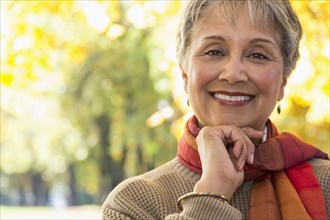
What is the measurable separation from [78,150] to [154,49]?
7.91m

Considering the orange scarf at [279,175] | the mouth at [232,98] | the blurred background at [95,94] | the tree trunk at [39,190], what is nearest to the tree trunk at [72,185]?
the blurred background at [95,94]

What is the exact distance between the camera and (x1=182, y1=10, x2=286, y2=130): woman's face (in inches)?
63.8

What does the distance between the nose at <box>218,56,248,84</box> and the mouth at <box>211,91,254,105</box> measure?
1.5 inches

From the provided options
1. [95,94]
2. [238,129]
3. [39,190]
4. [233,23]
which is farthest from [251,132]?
[39,190]

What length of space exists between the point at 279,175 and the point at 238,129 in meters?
0.19

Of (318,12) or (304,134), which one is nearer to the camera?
(318,12)

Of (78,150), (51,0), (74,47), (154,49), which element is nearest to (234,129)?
(51,0)

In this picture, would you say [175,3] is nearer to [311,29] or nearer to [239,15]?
[311,29]

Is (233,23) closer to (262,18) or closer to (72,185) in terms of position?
(262,18)

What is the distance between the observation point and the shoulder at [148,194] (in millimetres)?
1597

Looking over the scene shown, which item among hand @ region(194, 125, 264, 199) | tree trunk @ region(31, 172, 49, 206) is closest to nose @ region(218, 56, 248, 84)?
hand @ region(194, 125, 264, 199)

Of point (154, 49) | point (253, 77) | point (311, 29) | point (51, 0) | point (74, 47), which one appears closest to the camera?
point (253, 77)

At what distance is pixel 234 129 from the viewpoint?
1626 millimetres

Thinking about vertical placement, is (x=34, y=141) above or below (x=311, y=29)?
below
